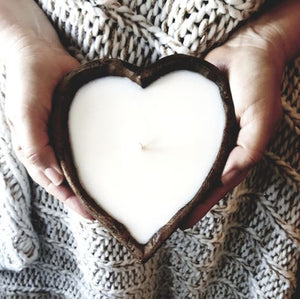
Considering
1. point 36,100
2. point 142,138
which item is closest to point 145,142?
point 142,138

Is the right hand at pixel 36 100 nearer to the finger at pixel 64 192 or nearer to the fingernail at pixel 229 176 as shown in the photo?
the finger at pixel 64 192

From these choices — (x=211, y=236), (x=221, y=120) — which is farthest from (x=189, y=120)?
(x=211, y=236)

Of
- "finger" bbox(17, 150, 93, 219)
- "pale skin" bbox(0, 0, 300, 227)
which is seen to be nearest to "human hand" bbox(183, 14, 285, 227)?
"pale skin" bbox(0, 0, 300, 227)

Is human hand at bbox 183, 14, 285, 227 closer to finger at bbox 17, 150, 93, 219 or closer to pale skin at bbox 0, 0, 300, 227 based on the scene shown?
pale skin at bbox 0, 0, 300, 227

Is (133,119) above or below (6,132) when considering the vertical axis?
above

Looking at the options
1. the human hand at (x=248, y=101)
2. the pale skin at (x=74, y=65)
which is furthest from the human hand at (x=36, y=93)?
the human hand at (x=248, y=101)

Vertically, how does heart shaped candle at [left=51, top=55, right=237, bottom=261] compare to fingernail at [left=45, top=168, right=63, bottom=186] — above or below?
above

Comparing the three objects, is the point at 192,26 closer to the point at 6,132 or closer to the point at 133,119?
the point at 133,119
